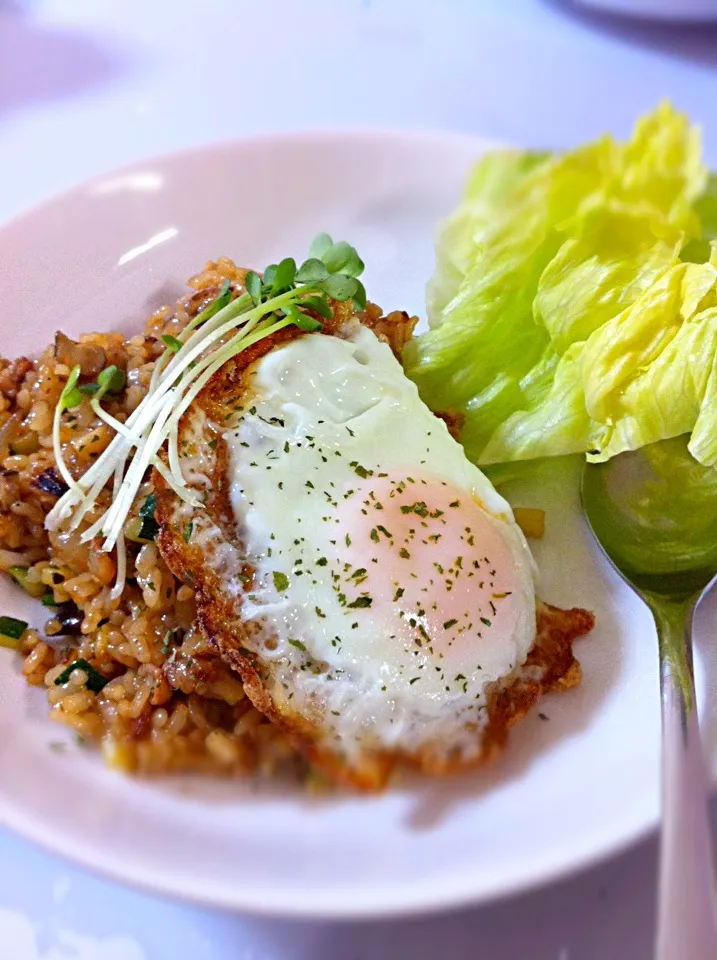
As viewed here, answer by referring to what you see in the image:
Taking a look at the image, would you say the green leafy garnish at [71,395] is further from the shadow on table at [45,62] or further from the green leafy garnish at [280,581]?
the shadow on table at [45,62]

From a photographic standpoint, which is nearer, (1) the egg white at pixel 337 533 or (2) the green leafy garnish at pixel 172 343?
(1) the egg white at pixel 337 533

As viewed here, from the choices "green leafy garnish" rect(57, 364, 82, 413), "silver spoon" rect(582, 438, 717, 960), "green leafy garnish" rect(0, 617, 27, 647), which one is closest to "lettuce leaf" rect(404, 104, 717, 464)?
"silver spoon" rect(582, 438, 717, 960)

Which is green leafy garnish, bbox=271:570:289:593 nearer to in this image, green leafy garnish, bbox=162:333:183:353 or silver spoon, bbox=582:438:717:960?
green leafy garnish, bbox=162:333:183:353

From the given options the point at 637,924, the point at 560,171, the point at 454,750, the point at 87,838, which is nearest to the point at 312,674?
the point at 454,750

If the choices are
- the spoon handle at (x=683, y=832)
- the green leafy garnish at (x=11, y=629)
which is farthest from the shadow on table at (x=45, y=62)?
the spoon handle at (x=683, y=832)

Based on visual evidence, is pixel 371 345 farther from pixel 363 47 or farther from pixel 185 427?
pixel 363 47
